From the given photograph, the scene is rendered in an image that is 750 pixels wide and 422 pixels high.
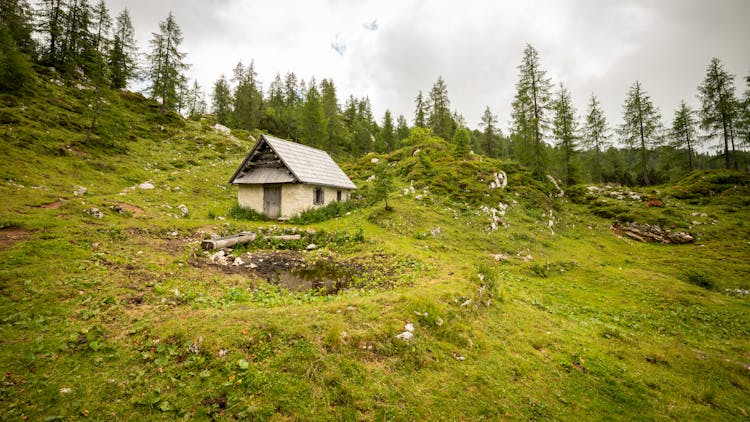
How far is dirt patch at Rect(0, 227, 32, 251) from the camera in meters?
8.52

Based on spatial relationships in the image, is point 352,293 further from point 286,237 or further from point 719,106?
point 719,106

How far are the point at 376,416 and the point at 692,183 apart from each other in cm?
4551

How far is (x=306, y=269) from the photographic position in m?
12.2

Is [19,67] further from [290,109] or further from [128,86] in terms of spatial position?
[290,109]

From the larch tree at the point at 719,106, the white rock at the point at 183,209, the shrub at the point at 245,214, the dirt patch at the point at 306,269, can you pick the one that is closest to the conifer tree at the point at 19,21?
the white rock at the point at 183,209

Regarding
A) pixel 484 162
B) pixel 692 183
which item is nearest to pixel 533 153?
pixel 484 162

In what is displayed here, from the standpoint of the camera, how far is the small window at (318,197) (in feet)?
76.2

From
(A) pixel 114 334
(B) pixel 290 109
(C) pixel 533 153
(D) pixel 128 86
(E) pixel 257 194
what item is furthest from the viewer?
(B) pixel 290 109

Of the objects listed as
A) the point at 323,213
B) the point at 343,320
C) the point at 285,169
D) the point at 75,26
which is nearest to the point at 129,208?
the point at 285,169

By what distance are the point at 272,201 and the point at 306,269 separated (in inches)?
467

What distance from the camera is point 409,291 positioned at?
826 centimetres

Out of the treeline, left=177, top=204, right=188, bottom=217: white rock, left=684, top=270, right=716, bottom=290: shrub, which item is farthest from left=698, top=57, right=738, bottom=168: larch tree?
left=177, top=204, right=188, bottom=217: white rock

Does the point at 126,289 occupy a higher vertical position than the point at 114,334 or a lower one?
higher

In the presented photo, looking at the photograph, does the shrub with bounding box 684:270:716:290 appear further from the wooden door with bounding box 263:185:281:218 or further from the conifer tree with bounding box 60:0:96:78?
the conifer tree with bounding box 60:0:96:78
